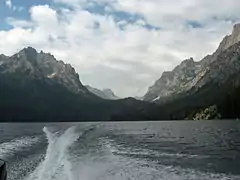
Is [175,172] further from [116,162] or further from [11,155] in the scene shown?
[11,155]

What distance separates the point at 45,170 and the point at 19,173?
5.89ft

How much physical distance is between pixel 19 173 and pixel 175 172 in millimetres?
11411

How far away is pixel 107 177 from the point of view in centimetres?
2948

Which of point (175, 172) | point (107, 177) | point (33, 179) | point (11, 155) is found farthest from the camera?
point (11, 155)

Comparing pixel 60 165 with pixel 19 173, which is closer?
pixel 19 173

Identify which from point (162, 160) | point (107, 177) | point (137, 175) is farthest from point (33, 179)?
point (162, 160)

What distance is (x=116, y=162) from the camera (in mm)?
38312

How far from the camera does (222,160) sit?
4262 cm

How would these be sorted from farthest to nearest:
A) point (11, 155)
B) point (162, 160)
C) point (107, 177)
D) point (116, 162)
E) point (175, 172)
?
point (11, 155), point (162, 160), point (116, 162), point (175, 172), point (107, 177)

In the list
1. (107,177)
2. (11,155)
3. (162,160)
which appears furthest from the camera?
(11,155)

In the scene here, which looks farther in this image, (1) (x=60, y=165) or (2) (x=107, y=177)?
(1) (x=60, y=165)

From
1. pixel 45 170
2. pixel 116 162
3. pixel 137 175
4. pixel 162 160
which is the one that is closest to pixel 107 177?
pixel 137 175

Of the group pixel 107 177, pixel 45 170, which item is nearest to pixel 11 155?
pixel 45 170

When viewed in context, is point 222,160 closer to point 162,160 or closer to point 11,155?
point 162,160
